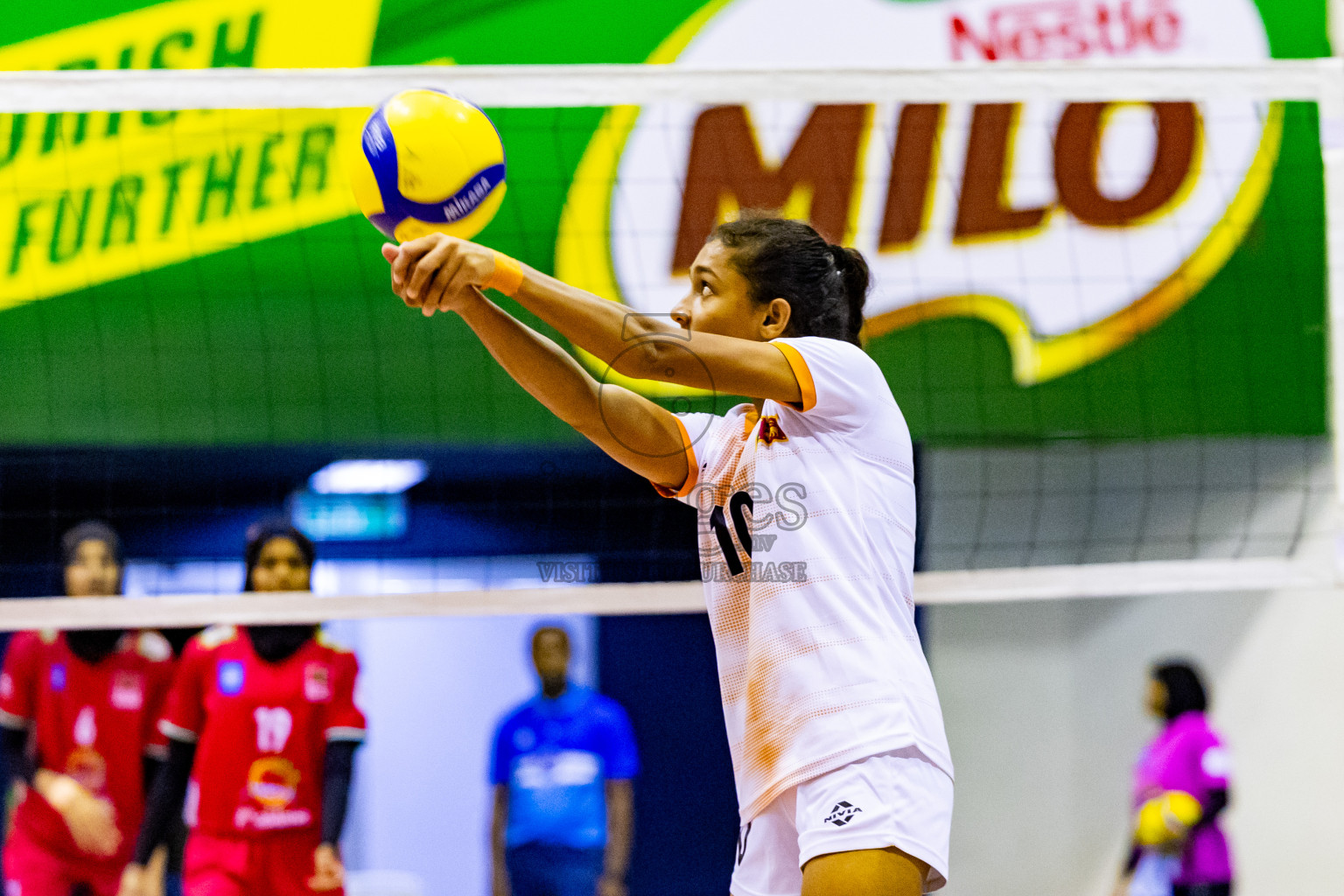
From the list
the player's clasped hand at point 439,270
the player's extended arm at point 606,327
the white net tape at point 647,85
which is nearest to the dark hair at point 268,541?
the white net tape at point 647,85

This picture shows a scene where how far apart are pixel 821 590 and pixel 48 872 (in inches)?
153

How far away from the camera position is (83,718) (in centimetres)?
503

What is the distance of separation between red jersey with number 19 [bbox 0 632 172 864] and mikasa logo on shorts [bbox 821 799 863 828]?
11.6ft

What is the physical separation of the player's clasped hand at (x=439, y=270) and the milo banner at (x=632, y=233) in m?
3.96

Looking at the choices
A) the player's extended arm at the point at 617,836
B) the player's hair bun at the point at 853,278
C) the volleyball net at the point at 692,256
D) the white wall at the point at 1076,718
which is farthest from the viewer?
the white wall at the point at 1076,718

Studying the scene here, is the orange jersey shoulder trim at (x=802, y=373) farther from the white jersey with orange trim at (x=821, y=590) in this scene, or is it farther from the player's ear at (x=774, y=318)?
the player's ear at (x=774, y=318)

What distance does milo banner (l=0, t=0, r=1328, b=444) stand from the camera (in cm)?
612

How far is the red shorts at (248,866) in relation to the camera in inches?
177

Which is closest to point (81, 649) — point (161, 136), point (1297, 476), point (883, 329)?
point (161, 136)

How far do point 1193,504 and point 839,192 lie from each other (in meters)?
3.19

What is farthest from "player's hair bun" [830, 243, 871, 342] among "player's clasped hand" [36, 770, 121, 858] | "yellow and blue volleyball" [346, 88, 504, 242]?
"player's clasped hand" [36, 770, 121, 858]

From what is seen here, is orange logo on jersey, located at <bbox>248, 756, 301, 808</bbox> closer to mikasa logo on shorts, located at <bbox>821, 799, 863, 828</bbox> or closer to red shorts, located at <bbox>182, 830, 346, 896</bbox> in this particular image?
red shorts, located at <bbox>182, 830, 346, 896</bbox>

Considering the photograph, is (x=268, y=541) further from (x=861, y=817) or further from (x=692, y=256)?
(x=861, y=817)

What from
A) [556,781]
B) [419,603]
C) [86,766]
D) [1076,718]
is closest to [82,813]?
[86,766]
